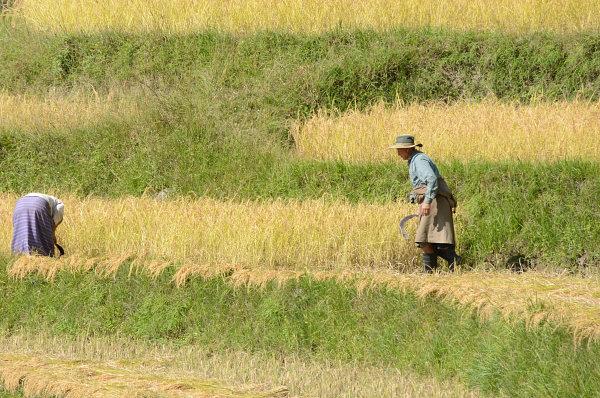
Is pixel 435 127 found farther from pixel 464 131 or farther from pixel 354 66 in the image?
pixel 354 66

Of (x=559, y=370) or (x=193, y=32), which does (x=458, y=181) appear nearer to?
(x=559, y=370)

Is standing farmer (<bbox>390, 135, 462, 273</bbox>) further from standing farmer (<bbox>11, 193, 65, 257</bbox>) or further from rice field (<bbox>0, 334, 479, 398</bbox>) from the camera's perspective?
standing farmer (<bbox>11, 193, 65, 257</bbox>)

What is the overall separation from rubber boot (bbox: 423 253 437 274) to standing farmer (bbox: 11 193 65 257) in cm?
373

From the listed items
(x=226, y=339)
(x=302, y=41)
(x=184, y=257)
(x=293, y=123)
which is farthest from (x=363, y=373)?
(x=302, y=41)

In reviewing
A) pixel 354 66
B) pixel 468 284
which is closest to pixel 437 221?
pixel 468 284

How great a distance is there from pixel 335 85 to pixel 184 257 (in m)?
5.31

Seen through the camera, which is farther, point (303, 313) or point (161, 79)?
point (161, 79)

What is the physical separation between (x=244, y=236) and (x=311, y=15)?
23.0 feet

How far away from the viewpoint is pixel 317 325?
5.79 meters

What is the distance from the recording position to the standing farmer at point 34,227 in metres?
7.20

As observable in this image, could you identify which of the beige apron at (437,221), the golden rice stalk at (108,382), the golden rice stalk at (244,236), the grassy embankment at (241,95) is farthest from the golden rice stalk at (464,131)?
the golden rice stalk at (108,382)

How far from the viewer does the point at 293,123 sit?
1090 cm

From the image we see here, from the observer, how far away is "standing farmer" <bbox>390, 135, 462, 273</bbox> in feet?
23.0

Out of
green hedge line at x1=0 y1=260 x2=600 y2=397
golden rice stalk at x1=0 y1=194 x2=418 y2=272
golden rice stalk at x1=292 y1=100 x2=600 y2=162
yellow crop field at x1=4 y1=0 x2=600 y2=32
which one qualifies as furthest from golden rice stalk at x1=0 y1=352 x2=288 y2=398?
yellow crop field at x1=4 y1=0 x2=600 y2=32
